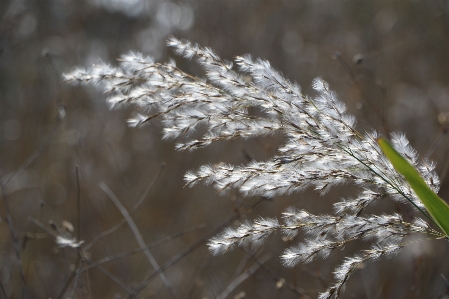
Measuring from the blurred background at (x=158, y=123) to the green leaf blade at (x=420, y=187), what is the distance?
2512 mm

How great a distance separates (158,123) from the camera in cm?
485

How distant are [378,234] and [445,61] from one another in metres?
4.19

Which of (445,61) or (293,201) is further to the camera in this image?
(445,61)

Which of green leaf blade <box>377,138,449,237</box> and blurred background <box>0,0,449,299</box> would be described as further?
blurred background <box>0,0,449,299</box>

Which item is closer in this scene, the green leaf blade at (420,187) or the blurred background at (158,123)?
the green leaf blade at (420,187)

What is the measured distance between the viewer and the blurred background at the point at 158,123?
3801mm

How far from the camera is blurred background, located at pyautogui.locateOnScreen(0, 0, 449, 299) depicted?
380 cm

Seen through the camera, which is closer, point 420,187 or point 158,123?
point 420,187

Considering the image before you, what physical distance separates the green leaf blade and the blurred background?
251cm

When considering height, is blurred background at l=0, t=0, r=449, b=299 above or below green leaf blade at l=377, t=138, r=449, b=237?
below

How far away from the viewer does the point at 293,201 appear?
419cm

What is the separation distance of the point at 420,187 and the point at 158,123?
4225mm

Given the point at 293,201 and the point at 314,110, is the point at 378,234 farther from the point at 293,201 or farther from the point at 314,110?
the point at 293,201

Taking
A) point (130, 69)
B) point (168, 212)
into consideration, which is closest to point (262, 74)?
point (130, 69)
